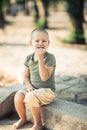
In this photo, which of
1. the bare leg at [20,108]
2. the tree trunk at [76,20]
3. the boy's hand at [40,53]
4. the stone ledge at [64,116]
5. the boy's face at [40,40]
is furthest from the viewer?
the tree trunk at [76,20]

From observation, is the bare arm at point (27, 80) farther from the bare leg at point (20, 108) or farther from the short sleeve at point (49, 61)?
the short sleeve at point (49, 61)

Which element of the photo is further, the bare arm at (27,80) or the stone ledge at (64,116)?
the bare arm at (27,80)

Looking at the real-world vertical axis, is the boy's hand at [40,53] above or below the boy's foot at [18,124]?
above

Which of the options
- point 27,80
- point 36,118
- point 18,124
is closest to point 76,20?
point 27,80

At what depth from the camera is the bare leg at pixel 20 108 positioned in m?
4.13

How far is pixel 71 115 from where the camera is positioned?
380cm

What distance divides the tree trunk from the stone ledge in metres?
8.30

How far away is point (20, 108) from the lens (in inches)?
164

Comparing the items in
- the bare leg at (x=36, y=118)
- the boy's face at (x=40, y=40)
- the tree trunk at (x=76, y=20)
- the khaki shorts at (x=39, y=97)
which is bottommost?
the tree trunk at (x=76, y=20)

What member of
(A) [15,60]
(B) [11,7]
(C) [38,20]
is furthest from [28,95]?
(B) [11,7]

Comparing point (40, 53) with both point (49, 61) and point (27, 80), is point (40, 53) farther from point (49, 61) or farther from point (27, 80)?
point (27, 80)

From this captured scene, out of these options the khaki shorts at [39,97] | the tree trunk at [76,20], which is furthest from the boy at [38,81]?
the tree trunk at [76,20]

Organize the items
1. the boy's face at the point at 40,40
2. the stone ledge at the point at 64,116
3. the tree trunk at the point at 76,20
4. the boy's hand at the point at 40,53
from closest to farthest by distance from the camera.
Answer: the stone ledge at the point at 64,116 < the boy's hand at the point at 40,53 < the boy's face at the point at 40,40 < the tree trunk at the point at 76,20

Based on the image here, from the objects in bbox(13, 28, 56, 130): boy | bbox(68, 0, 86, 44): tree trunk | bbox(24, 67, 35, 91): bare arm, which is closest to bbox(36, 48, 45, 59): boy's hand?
bbox(13, 28, 56, 130): boy
